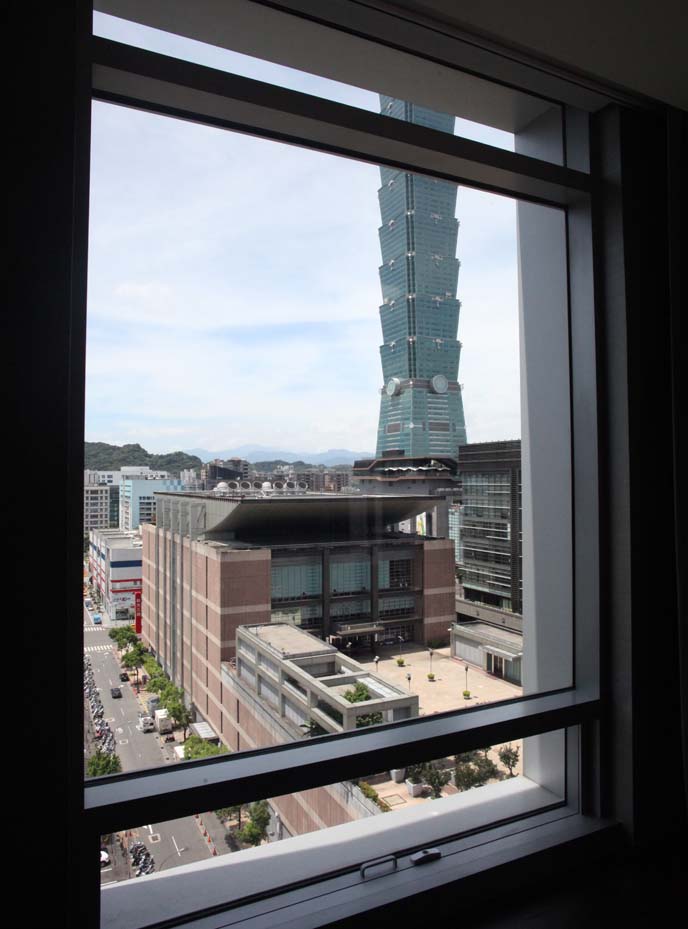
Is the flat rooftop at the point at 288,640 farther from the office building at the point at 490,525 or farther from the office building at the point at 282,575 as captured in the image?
the office building at the point at 490,525

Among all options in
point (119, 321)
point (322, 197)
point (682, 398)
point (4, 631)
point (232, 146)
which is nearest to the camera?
point (4, 631)

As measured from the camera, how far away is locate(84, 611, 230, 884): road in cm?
150

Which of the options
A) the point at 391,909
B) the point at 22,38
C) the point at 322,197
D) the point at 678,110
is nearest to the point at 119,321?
the point at 22,38

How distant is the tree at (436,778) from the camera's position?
194 cm

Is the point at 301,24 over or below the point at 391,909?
over

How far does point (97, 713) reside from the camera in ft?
4.89

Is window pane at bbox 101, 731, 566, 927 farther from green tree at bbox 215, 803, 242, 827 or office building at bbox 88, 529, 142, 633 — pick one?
office building at bbox 88, 529, 142, 633

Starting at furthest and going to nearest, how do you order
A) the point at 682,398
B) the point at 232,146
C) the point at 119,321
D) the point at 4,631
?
the point at 682,398, the point at 232,146, the point at 119,321, the point at 4,631

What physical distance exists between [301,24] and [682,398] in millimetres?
1714

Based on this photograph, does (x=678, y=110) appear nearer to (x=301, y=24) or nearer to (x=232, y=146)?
(x=301, y=24)

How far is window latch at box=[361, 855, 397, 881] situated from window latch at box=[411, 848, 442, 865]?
2.6 inches

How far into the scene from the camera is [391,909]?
5.25 feet

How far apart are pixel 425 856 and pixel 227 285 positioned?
1.83 metres

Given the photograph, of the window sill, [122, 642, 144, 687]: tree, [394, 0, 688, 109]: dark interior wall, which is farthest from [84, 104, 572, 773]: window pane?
[394, 0, 688, 109]: dark interior wall
